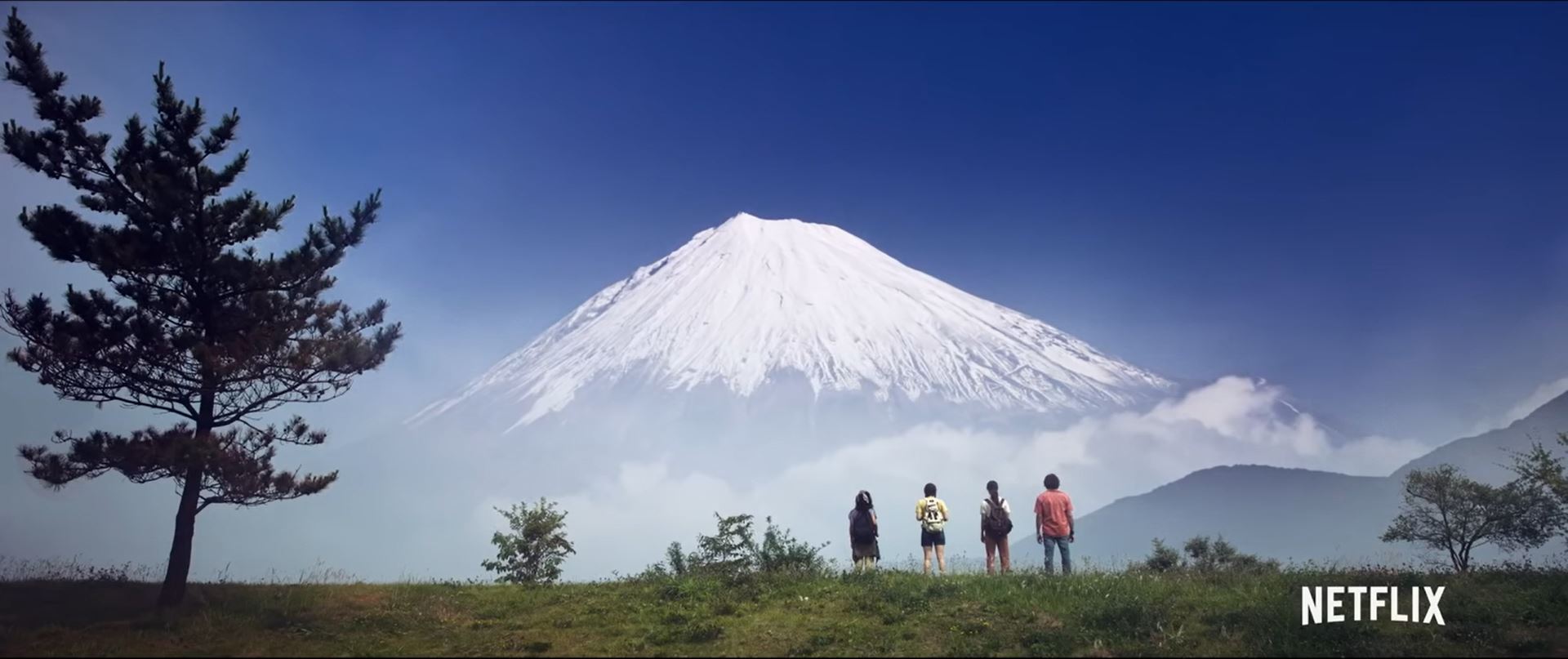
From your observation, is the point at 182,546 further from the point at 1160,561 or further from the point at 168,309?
the point at 1160,561

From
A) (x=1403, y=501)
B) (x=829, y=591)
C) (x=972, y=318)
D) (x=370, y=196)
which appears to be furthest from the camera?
(x=972, y=318)

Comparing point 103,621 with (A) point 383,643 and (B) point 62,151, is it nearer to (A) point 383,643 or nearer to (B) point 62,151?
(A) point 383,643

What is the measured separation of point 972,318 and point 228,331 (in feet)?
418

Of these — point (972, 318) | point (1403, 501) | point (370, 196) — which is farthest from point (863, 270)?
point (370, 196)

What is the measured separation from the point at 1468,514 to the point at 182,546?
111 feet

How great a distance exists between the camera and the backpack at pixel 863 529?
16.4m

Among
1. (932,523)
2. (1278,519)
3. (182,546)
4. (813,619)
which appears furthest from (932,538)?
(1278,519)

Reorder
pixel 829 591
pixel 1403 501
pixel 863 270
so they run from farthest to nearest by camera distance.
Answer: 1. pixel 863 270
2. pixel 1403 501
3. pixel 829 591

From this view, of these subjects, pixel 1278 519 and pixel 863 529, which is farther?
pixel 1278 519

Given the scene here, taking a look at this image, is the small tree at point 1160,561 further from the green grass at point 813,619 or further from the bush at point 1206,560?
the green grass at point 813,619

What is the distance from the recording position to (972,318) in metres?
136

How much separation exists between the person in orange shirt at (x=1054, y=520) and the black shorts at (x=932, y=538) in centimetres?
175

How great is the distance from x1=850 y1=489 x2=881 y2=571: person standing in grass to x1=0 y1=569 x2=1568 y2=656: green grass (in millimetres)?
1544

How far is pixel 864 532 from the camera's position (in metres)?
16.4
